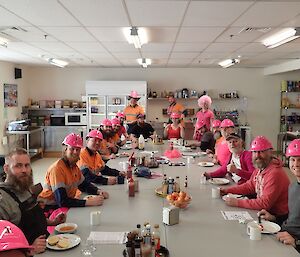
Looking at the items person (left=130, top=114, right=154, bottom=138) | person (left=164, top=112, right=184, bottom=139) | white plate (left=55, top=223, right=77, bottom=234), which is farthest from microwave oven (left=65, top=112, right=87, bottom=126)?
white plate (left=55, top=223, right=77, bottom=234)

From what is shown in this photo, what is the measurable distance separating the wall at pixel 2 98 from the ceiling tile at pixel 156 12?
5.65 m

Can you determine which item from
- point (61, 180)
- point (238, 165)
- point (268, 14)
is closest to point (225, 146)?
point (238, 165)

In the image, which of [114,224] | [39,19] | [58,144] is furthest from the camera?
[58,144]

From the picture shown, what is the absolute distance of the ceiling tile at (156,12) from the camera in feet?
10.7

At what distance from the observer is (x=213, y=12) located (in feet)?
A: 11.7

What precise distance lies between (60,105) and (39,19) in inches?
252

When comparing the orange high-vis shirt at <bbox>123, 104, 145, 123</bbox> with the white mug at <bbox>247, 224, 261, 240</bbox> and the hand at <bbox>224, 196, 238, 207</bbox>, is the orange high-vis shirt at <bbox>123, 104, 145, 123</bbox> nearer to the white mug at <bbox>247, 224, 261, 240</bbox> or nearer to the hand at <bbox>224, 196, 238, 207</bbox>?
the hand at <bbox>224, 196, 238, 207</bbox>

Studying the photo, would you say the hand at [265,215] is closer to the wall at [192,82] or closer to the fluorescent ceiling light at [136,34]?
the fluorescent ceiling light at [136,34]

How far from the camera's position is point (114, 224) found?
2.51 m

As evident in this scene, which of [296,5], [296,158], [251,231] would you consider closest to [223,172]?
[296,158]

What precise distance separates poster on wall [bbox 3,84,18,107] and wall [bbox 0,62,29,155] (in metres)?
0.11

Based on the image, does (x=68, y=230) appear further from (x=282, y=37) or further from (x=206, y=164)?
(x=282, y=37)

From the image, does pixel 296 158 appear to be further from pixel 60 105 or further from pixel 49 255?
pixel 60 105

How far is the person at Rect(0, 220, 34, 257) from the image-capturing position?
1366 millimetres
